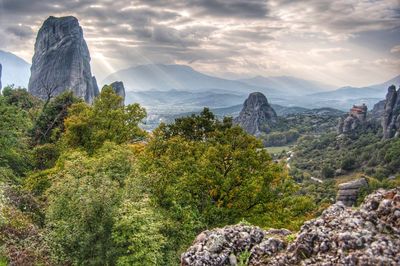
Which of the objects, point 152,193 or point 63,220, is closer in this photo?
point 63,220

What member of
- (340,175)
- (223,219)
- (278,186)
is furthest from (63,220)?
(340,175)

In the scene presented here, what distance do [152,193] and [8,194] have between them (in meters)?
9.08

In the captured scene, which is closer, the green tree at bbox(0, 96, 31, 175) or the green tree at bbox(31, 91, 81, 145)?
the green tree at bbox(0, 96, 31, 175)

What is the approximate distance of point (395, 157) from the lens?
16412cm

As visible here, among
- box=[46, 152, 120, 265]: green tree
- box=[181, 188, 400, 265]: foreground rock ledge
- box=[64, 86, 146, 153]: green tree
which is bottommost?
box=[46, 152, 120, 265]: green tree

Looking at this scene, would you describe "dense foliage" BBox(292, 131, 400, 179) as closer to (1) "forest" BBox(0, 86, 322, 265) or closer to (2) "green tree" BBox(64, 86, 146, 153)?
(2) "green tree" BBox(64, 86, 146, 153)

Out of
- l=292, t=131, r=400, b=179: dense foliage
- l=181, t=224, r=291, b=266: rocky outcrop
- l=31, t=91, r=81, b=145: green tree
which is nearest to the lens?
l=181, t=224, r=291, b=266: rocky outcrop

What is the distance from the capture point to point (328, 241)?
10.4 meters

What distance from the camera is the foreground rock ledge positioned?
31.0 ft

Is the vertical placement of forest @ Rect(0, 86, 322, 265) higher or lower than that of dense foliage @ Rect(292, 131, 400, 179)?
higher

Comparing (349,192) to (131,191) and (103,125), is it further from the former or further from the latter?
(131,191)

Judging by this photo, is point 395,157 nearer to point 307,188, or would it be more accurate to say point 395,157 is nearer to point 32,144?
point 307,188

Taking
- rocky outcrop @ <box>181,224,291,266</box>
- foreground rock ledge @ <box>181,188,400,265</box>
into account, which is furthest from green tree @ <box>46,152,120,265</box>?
foreground rock ledge @ <box>181,188,400,265</box>

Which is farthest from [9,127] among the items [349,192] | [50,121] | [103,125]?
[349,192]
